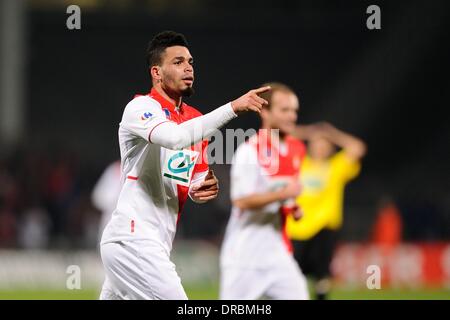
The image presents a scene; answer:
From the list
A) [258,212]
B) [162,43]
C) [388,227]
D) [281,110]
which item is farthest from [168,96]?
[388,227]

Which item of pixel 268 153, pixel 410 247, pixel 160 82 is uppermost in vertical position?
pixel 160 82

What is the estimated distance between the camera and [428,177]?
2230 centimetres

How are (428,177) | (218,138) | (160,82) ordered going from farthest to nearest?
(428,177)
(218,138)
(160,82)

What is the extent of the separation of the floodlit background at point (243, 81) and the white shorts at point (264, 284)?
32.6ft

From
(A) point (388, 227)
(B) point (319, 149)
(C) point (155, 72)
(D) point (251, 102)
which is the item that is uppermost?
→ (C) point (155, 72)

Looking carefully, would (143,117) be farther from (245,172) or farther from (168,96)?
(245,172)

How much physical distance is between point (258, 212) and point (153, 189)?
2.61 meters

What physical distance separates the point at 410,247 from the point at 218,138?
433 inches

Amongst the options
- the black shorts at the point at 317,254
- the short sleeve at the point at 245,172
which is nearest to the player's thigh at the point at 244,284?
the short sleeve at the point at 245,172

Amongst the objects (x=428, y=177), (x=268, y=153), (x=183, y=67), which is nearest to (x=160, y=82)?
(x=183, y=67)

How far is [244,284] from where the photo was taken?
8.59 metres

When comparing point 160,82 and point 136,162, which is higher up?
point 160,82

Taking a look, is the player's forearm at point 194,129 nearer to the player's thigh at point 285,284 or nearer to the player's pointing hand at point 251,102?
the player's pointing hand at point 251,102
